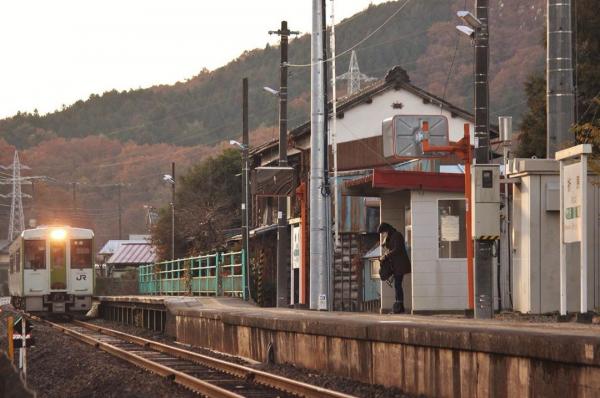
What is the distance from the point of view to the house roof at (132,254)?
96938mm

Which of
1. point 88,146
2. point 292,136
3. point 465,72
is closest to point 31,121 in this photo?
point 88,146

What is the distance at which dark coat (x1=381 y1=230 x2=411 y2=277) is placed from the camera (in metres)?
21.3

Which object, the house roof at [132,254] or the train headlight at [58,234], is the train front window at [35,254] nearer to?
the train headlight at [58,234]

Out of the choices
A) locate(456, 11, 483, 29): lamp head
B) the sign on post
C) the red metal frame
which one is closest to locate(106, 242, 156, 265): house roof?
the red metal frame

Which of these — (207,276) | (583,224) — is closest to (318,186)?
(583,224)

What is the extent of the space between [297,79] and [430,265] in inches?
5110

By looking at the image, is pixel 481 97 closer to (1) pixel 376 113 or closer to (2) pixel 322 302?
(2) pixel 322 302

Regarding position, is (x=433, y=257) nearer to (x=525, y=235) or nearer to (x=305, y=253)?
(x=525, y=235)

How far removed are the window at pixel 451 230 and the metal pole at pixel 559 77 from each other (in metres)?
3.43

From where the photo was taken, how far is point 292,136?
148 ft

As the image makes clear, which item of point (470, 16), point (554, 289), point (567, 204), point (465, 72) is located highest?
point (465, 72)

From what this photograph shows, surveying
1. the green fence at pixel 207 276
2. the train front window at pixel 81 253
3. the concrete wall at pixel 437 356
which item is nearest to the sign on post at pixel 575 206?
the concrete wall at pixel 437 356

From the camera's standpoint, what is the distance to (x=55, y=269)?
128ft

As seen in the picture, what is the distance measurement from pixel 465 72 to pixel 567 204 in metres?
104
